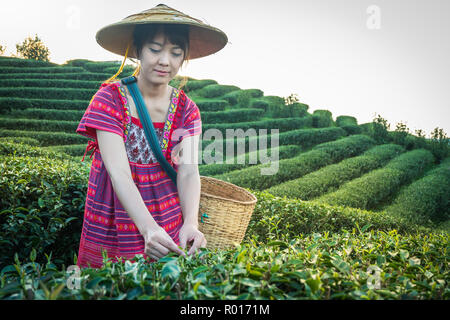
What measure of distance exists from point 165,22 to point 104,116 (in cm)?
54

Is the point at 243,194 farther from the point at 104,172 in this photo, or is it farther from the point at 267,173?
the point at 267,173

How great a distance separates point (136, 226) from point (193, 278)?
70 centimetres

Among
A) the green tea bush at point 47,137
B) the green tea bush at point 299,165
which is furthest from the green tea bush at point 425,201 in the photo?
the green tea bush at point 47,137

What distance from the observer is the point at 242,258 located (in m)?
0.94

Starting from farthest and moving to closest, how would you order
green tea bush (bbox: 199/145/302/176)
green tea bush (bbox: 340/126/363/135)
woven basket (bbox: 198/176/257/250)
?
green tea bush (bbox: 340/126/363/135)
green tea bush (bbox: 199/145/302/176)
woven basket (bbox: 198/176/257/250)

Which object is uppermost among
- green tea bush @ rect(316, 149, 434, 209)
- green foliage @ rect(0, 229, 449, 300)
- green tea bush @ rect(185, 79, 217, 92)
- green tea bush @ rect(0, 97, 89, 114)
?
green tea bush @ rect(185, 79, 217, 92)

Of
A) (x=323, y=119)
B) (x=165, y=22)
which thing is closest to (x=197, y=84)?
(x=323, y=119)

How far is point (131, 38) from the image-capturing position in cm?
185

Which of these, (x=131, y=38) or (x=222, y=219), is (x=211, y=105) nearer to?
(x=131, y=38)

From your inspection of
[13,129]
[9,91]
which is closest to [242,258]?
[13,129]

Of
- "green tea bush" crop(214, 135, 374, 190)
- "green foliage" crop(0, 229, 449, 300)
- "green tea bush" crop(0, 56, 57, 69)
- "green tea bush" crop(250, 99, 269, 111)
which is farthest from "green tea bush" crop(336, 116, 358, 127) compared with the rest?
"green tea bush" crop(0, 56, 57, 69)

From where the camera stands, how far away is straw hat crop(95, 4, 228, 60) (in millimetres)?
1611

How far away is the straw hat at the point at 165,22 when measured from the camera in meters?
1.61

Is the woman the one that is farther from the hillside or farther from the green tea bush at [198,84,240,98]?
the green tea bush at [198,84,240,98]
